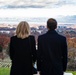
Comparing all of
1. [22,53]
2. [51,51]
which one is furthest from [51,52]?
[22,53]

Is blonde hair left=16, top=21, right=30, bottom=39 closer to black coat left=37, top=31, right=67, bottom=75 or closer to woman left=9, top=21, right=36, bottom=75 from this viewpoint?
woman left=9, top=21, right=36, bottom=75

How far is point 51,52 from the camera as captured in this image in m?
3.48

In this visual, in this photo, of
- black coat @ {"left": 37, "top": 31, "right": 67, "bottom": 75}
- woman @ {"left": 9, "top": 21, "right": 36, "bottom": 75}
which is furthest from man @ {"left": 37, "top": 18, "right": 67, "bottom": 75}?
woman @ {"left": 9, "top": 21, "right": 36, "bottom": 75}

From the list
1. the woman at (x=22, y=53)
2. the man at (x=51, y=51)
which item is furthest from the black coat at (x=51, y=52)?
the woman at (x=22, y=53)

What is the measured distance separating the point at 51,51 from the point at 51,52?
1cm

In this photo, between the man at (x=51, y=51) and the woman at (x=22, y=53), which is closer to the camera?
the man at (x=51, y=51)

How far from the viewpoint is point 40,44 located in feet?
11.5

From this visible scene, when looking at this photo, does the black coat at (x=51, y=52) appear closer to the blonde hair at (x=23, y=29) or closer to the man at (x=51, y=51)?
the man at (x=51, y=51)

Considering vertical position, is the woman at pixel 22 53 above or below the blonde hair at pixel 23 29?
below

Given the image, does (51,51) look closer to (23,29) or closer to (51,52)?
(51,52)

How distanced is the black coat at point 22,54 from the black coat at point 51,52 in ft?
0.56

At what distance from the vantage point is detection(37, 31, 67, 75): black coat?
347 cm

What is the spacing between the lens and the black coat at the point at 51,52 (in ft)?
11.4

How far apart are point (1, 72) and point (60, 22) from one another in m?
1.38
